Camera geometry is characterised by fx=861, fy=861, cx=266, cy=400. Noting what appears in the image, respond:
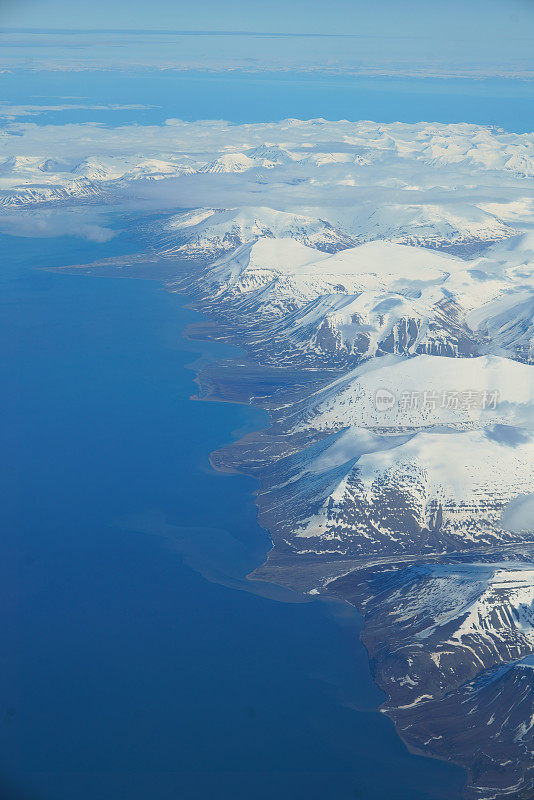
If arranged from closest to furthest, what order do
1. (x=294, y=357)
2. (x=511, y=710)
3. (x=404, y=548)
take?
(x=511, y=710)
(x=404, y=548)
(x=294, y=357)

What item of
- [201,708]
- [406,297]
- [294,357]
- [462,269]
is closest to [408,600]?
[201,708]

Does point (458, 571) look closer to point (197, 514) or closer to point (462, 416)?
point (197, 514)

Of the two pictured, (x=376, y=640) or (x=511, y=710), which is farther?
(x=376, y=640)
